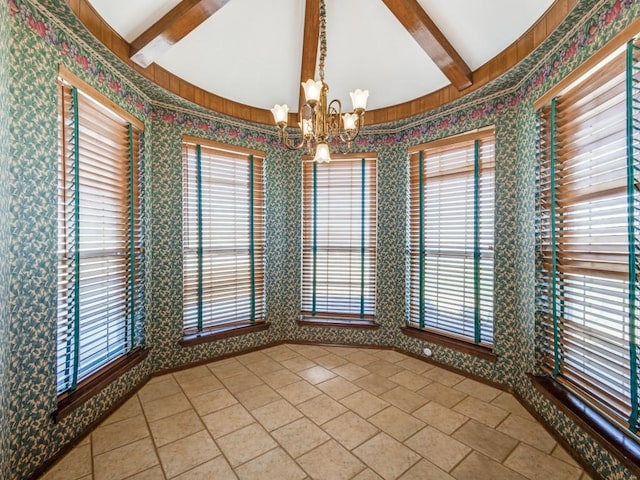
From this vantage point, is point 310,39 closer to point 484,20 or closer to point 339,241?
point 484,20

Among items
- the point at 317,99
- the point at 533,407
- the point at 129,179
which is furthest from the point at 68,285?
the point at 533,407

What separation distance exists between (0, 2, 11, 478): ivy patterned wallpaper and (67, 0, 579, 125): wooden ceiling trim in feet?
1.64

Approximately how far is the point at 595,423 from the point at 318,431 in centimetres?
180

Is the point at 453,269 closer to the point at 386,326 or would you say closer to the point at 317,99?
the point at 386,326

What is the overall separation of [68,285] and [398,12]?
3133mm

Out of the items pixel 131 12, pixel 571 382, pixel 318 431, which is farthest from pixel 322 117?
pixel 571 382

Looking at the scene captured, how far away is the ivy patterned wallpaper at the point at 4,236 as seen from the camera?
1.59m

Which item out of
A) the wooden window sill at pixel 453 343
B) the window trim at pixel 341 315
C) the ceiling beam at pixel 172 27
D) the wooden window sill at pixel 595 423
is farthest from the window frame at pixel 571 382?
the ceiling beam at pixel 172 27

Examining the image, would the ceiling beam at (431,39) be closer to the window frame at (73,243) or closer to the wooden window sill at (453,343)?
the window frame at (73,243)

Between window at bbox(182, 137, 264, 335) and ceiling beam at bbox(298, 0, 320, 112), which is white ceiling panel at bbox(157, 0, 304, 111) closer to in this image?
ceiling beam at bbox(298, 0, 320, 112)

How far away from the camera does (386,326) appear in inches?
152

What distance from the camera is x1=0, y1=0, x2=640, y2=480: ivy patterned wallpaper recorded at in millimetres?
1761

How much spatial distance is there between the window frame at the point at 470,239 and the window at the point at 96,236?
2970 mm

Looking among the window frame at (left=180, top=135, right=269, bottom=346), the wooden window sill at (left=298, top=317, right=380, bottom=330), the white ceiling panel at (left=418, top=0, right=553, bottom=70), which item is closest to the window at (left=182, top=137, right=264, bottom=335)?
the window frame at (left=180, top=135, right=269, bottom=346)
